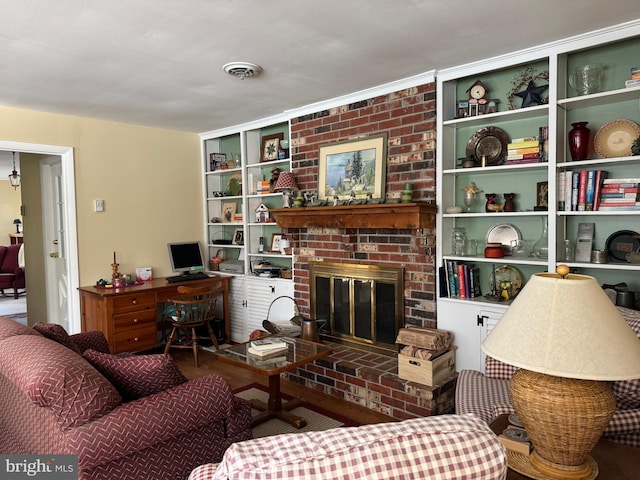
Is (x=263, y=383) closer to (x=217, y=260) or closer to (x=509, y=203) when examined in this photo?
(x=217, y=260)

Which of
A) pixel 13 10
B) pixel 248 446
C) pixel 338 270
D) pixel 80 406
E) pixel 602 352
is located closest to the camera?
pixel 248 446

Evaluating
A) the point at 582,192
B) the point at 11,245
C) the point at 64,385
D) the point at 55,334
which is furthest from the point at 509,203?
the point at 11,245

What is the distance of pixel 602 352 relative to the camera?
3.66 feet

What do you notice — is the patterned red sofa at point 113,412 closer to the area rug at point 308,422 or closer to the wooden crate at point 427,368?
the area rug at point 308,422

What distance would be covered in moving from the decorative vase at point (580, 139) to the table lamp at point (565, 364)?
77.3 inches

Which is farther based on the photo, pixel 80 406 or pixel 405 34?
pixel 405 34

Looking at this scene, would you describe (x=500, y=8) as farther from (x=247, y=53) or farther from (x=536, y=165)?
(x=247, y=53)

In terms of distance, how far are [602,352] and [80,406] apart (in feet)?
5.72

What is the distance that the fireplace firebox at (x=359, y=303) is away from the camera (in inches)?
144

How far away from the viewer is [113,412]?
1782mm

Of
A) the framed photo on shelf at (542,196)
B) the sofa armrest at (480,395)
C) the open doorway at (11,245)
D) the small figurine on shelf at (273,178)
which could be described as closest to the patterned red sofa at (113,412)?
the sofa armrest at (480,395)

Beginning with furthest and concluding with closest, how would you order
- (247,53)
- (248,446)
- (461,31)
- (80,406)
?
(247,53) → (461,31) → (80,406) → (248,446)

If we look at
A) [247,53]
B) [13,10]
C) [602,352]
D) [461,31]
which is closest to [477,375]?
[602,352]

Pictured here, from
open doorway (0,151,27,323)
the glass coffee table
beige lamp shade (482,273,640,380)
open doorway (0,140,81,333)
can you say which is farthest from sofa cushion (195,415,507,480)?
open doorway (0,151,27,323)
